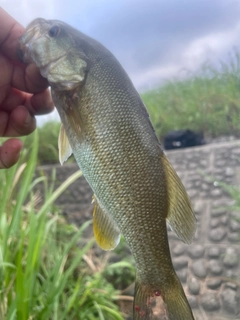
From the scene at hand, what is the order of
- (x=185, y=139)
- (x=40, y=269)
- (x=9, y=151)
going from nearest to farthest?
(x=9, y=151) < (x=40, y=269) < (x=185, y=139)

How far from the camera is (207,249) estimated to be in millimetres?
2814

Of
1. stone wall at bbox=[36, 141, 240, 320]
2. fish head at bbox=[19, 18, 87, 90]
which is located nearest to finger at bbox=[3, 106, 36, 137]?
fish head at bbox=[19, 18, 87, 90]

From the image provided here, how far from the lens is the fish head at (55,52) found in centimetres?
86

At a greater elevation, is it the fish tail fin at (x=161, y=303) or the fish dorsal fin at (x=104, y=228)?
the fish dorsal fin at (x=104, y=228)

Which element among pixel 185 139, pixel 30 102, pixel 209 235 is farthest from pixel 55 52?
pixel 185 139

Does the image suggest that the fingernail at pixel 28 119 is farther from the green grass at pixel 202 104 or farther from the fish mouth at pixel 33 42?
the green grass at pixel 202 104

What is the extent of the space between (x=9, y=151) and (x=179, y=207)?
1.81 feet

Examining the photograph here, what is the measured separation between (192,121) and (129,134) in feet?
10.9

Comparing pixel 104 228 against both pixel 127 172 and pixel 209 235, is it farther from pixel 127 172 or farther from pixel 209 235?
pixel 209 235

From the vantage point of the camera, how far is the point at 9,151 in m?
1.15

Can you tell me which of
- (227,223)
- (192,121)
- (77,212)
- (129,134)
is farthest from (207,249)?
(129,134)

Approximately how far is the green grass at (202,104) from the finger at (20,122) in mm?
2649

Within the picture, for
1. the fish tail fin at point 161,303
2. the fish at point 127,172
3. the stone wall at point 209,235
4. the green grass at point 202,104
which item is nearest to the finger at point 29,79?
the fish at point 127,172

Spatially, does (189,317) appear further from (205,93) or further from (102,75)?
(205,93)
